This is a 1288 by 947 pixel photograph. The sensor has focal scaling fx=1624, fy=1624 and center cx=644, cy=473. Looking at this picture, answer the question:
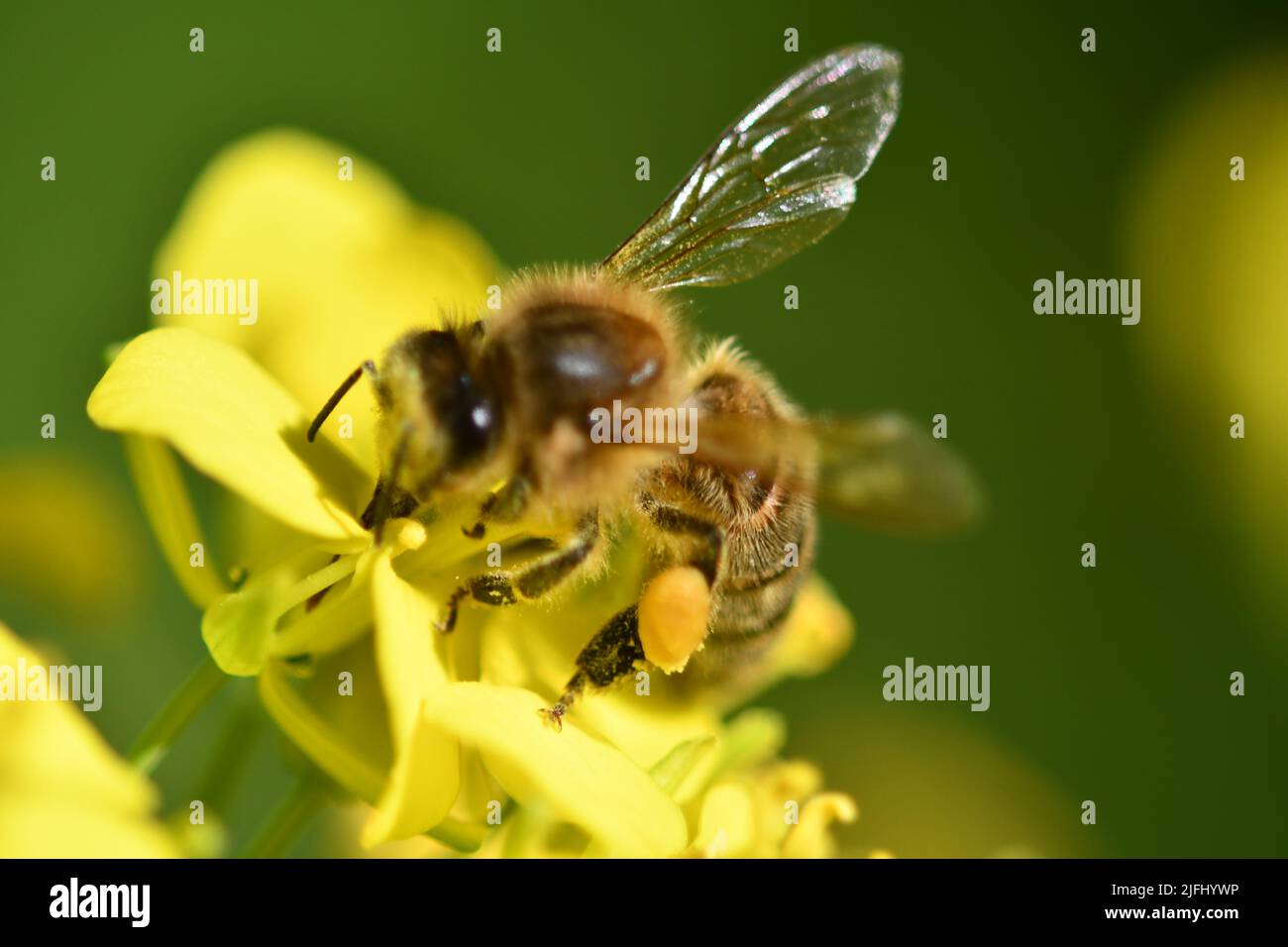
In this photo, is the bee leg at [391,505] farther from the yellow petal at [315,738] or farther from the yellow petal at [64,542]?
the yellow petal at [64,542]

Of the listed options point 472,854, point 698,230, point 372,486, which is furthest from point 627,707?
point 698,230

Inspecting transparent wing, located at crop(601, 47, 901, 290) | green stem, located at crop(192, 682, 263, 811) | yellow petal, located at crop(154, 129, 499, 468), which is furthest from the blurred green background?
green stem, located at crop(192, 682, 263, 811)

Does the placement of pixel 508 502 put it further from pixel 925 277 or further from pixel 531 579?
pixel 925 277

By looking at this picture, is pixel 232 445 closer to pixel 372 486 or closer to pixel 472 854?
pixel 372 486

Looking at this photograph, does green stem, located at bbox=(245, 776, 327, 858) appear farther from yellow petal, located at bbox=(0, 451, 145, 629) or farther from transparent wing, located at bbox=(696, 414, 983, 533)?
yellow petal, located at bbox=(0, 451, 145, 629)

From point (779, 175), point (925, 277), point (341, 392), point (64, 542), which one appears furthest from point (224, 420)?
point (925, 277)

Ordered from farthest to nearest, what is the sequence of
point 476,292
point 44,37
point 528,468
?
point 44,37
point 476,292
point 528,468
